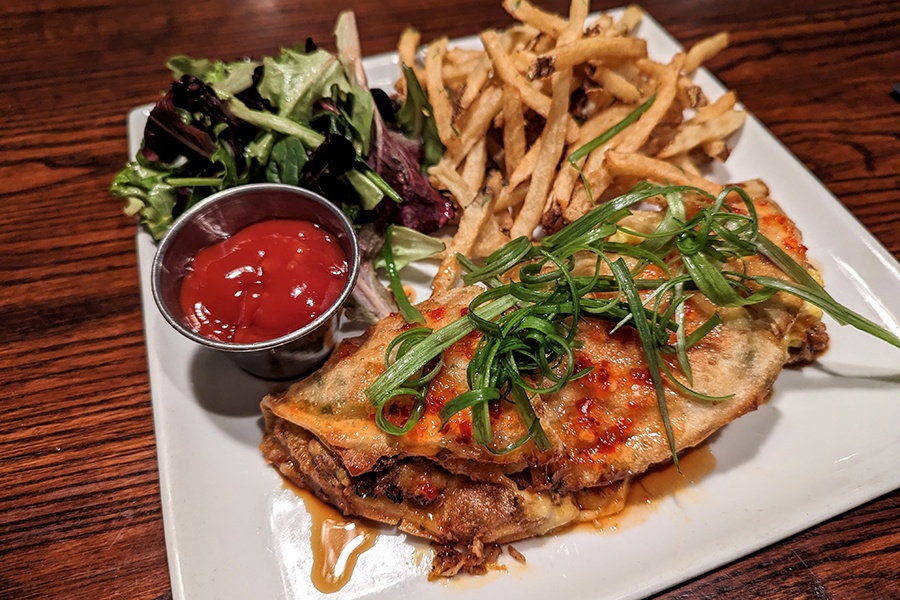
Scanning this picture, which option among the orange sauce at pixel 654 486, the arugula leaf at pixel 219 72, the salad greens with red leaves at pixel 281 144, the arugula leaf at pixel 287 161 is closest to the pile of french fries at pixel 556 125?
the salad greens with red leaves at pixel 281 144

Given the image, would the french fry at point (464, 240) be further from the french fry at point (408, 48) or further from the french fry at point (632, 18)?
the french fry at point (632, 18)

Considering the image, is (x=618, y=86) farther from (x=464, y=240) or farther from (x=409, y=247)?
(x=409, y=247)

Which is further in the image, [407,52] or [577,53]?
[407,52]

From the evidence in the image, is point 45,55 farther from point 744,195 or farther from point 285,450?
point 744,195

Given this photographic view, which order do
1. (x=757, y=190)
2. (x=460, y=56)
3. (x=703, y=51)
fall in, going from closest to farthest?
(x=757, y=190) < (x=703, y=51) < (x=460, y=56)

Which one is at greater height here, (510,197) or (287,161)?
(510,197)

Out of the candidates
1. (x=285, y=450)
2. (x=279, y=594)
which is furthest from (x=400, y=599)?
(x=285, y=450)

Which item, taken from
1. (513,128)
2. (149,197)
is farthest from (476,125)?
(149,197)
